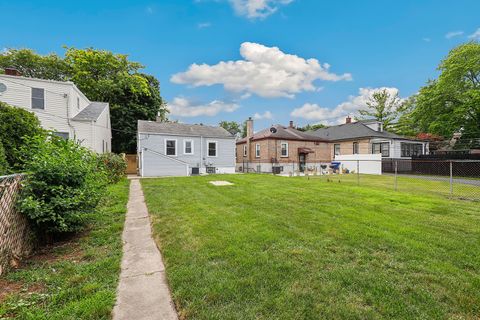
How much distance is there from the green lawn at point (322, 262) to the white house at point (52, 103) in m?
12.4

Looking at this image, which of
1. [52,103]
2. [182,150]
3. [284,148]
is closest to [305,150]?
[284,148]

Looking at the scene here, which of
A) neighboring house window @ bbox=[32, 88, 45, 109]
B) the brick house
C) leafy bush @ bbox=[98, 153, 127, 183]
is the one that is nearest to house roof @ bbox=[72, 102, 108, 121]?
neighboring house window @ bbox=[32, 88, 45, 109]

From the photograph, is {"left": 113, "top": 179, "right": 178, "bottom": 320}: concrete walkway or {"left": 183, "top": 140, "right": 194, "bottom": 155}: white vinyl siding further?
{"left": 183, "top": 140, "right": 194, "bottom": 155}: white vinyl siding

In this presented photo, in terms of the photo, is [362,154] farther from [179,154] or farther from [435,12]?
[179,154]

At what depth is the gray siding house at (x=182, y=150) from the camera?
17.8 meters

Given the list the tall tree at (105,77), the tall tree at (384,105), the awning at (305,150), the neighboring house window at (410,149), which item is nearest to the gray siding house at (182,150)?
the tall tree at (105,77)

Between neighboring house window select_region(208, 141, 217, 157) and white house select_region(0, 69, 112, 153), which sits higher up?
white house select_region(0, 69, 112, 153)

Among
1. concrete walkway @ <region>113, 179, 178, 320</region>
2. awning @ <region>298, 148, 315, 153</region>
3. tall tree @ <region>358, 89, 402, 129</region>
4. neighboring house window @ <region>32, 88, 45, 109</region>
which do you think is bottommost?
concrete walkway @ <region>113, 179, 178, 320</region>

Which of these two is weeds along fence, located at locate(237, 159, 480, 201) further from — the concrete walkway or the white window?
the concrete walkway

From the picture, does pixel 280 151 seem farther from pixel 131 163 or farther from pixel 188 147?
pixel 131 163

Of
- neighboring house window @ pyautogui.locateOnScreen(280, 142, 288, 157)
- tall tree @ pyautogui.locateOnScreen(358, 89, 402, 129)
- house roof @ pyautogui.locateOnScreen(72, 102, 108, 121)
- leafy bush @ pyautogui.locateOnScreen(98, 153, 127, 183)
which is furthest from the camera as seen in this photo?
tall tree @ pyautogui.locateOnScreen(358, 89, 402, 129)

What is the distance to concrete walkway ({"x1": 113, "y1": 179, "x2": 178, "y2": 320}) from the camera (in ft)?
7.33

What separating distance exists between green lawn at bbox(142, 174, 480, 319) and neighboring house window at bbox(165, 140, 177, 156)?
1337 centimetres

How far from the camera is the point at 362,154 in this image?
22.6 metres
